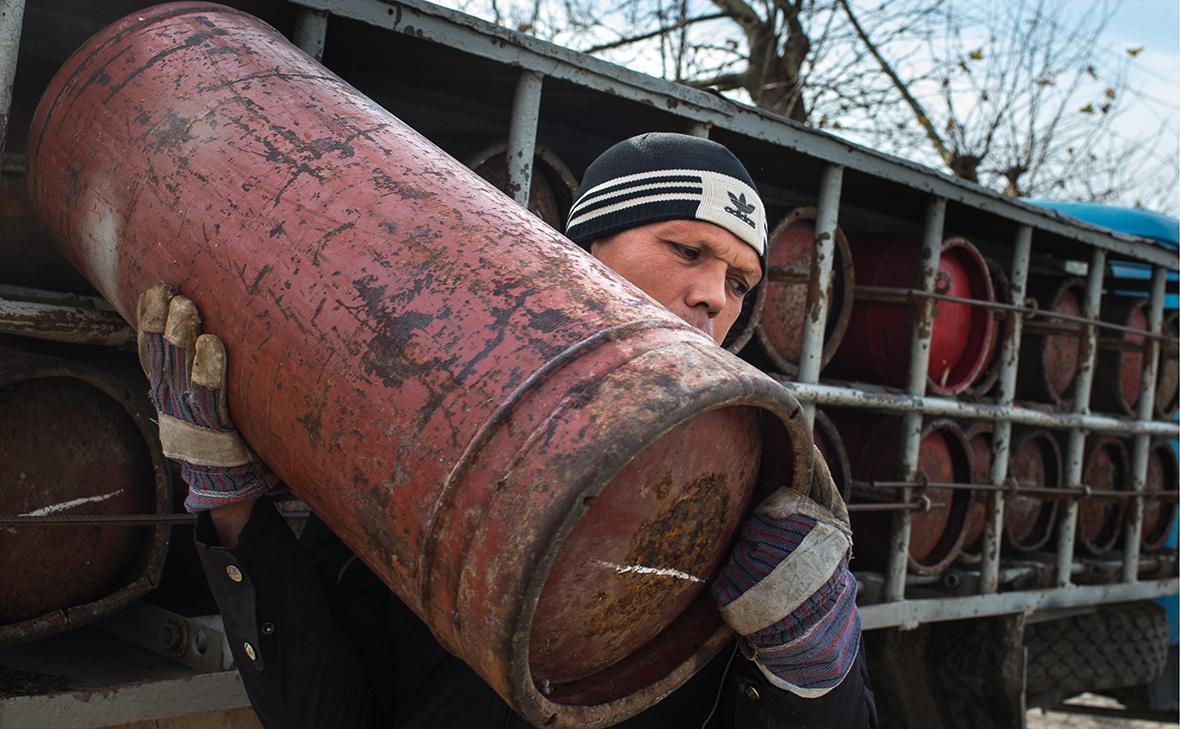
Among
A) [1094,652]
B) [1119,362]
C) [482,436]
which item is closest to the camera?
[482,436]

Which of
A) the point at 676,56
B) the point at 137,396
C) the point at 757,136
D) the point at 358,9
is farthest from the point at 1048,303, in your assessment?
the point at 676,56

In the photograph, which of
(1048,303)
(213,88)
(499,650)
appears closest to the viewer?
(499,650)

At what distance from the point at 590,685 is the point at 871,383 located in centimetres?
236

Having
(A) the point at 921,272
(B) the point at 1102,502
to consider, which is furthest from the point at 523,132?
(B) the point at 1102,502

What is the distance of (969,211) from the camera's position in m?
3.36

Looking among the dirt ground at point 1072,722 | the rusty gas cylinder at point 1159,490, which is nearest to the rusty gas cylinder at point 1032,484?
the rusty gas cylinder at point 1159,490

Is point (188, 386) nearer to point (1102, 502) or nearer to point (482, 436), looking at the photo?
point (482, 436)

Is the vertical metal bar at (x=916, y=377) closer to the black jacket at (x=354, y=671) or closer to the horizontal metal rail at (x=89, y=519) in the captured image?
the black jacket at (x=354, y=671)

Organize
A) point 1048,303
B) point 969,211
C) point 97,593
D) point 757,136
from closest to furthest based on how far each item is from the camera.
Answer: point 97,593 < point 757,136 < point 969,211 < point 1048,303

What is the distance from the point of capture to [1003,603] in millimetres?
3412

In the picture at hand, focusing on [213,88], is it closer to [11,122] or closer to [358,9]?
[358,9]

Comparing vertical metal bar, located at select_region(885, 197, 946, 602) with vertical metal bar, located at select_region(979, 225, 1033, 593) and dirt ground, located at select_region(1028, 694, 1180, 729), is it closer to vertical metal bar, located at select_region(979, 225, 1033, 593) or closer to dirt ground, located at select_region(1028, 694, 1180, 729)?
vertical metal bar, located at select_region(979, 225, 1033, 593)

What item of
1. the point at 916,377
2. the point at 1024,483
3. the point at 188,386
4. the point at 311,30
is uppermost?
the point at 311,30

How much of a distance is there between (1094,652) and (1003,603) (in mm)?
943
